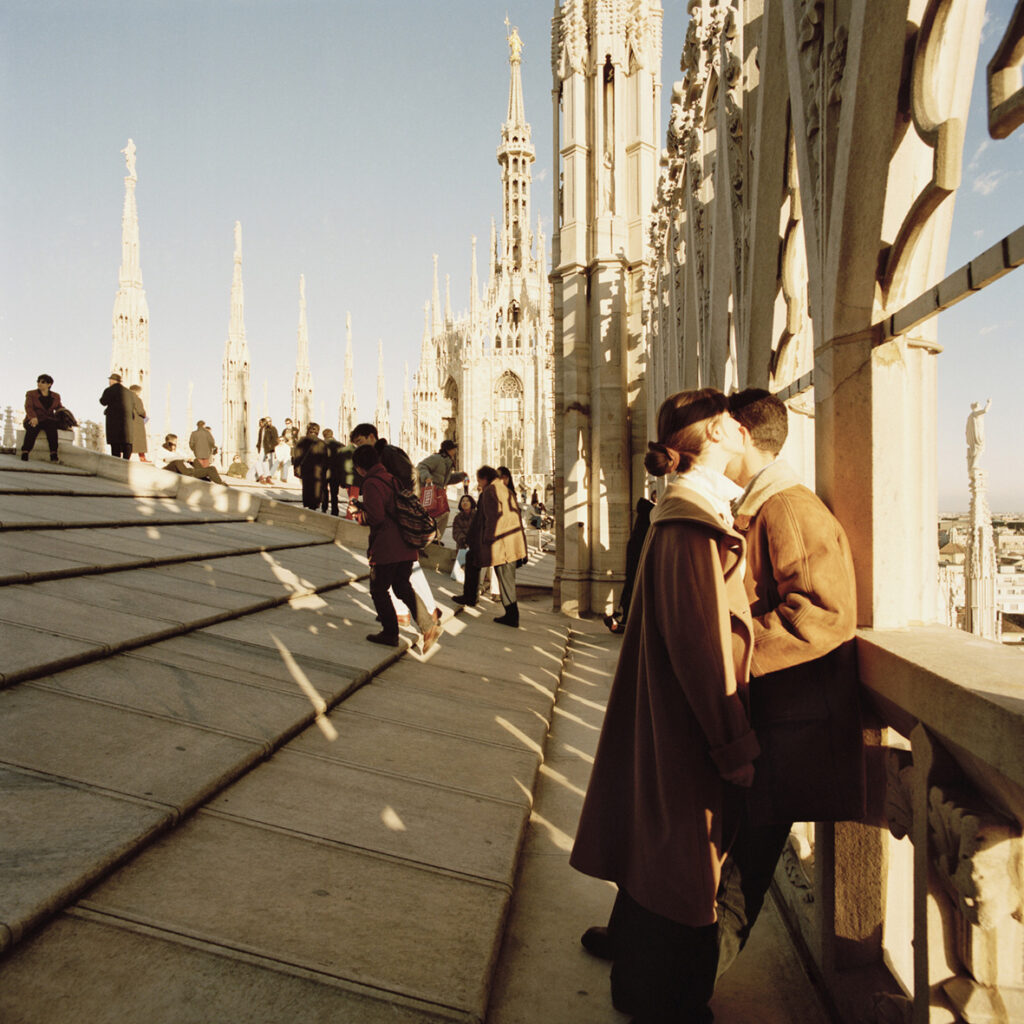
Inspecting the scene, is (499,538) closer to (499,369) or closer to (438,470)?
(438,470)

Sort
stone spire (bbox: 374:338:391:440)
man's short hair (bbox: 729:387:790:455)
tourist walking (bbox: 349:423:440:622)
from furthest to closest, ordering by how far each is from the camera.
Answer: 1. stone spire (bbox: 374:338:391:440)
2. tourist walking (bbox: 349:423:440:622)
3. man's short hair (bbox: 729:387:790:455)

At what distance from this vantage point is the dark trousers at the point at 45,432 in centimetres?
1139

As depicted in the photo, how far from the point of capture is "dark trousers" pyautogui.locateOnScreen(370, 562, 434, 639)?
5.14 metres

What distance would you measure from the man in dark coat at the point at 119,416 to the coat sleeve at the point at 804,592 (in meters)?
12.2

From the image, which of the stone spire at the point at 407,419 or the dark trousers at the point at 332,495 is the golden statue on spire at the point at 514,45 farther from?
the dark trousers at the point at 332,495

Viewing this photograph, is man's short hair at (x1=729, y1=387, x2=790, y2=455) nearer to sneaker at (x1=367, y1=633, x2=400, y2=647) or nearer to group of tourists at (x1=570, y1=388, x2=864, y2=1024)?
group of tourists at (x1=570, y1=388, x2=864, y2=1024)

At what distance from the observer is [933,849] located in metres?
1.56

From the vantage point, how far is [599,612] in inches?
380

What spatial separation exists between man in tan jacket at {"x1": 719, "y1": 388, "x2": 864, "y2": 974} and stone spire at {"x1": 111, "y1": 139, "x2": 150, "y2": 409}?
25.8 m

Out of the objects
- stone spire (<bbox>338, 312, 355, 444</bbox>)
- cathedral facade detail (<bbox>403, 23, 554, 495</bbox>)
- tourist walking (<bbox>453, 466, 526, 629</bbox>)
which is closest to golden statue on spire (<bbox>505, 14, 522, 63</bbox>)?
cathedral facade detail (<bbox>403, 23, 554, 495</bbox>)

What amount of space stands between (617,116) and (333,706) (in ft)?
30.3

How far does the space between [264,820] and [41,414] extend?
432 inches

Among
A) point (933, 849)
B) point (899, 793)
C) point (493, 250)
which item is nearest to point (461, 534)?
point (899, 793)

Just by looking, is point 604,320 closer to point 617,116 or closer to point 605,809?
point 617,116
